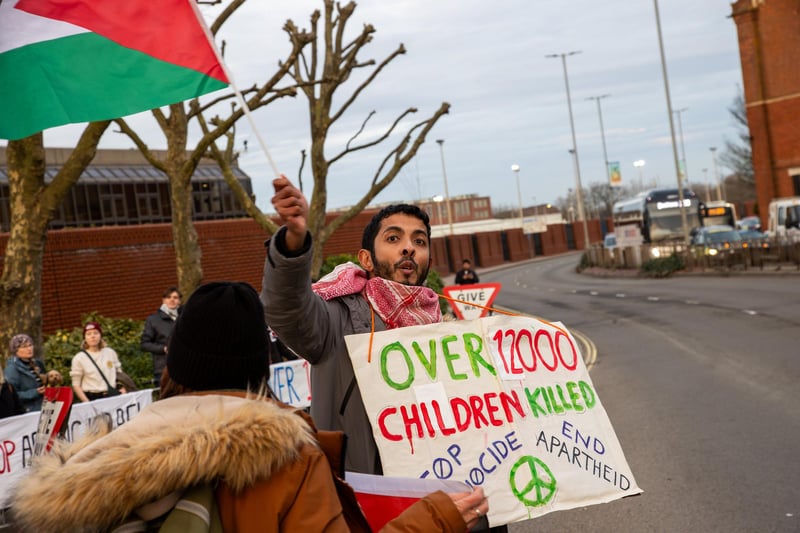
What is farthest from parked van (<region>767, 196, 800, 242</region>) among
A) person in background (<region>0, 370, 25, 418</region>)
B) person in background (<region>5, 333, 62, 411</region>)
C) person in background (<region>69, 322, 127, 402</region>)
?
person in background (<region>0, 370, 25, 418</region>)

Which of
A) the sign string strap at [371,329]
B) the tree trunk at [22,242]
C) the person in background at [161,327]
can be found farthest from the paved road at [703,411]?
the tree trunk at [22,242]

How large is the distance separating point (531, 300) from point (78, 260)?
56.2 ft

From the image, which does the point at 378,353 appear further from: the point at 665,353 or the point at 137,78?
the point at 665,353

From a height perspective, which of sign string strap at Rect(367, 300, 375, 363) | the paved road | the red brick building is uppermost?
the red brick building

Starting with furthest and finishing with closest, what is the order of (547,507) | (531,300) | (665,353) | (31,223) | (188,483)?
1. (531,300)
2. (665,353)
3. (31,223)
4. (547,507)
5. (188,483)

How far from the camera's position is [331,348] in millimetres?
3490

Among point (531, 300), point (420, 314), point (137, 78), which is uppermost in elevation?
point (137, 78)

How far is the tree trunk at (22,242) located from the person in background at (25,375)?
10.6 feet

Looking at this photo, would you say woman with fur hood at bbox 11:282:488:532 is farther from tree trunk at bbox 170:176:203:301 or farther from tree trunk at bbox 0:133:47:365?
tree trunk at bbox 170:176:203:301

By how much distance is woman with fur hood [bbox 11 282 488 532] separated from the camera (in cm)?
213

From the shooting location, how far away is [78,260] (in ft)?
81.2

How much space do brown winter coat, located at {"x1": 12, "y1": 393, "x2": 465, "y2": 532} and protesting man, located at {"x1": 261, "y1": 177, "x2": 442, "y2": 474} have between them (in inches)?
27.2

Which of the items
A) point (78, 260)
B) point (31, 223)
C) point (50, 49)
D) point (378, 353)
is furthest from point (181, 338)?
point (78, 260)

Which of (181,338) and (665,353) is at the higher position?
(181,338)
